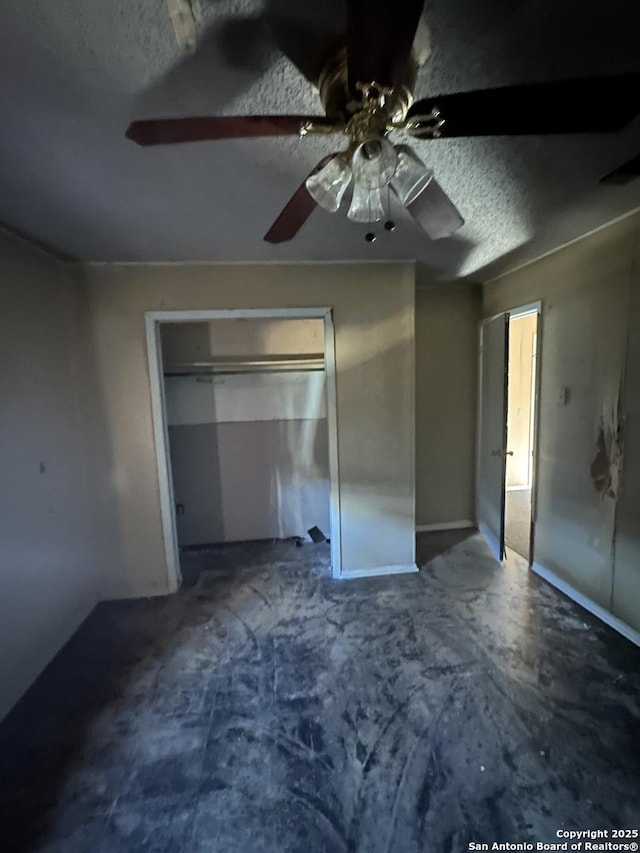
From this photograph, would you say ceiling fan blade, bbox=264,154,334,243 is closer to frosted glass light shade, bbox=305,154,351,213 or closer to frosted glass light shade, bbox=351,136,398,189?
frosted glass light shade, bbox=305,154,351,213

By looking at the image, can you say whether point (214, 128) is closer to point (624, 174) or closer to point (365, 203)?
point (365, 203)

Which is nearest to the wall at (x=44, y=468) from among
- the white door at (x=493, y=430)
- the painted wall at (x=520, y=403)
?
the white door at (x=493, y=430)

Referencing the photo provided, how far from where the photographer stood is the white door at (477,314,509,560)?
318 centimetres

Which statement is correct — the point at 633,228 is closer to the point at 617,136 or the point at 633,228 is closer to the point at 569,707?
the point at 617,136

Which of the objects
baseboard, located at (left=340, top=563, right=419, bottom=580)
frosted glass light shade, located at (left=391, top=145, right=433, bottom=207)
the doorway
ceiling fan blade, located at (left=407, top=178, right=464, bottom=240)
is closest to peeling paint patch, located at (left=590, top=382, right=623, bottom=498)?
baseboard, located at (left=340, top=563, right=419, bottom=580)

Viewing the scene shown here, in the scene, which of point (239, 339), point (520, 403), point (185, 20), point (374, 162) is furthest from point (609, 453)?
point (520, 403)

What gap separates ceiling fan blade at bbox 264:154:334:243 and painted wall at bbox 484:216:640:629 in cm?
185

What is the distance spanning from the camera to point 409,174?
3.73ft

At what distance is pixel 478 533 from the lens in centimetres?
380

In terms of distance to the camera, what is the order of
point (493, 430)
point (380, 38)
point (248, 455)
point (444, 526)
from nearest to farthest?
point (380, 38), point (493, 430), point (248, 455), point (444, 526)

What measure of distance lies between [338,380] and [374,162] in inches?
71.2

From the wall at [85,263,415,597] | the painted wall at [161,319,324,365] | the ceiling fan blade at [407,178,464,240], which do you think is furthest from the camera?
the painted wall at [161,319,324,365]

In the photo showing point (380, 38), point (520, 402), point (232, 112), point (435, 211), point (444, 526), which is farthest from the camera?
point (520, 402)

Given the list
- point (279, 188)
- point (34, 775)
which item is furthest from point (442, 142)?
point (34, 775)
